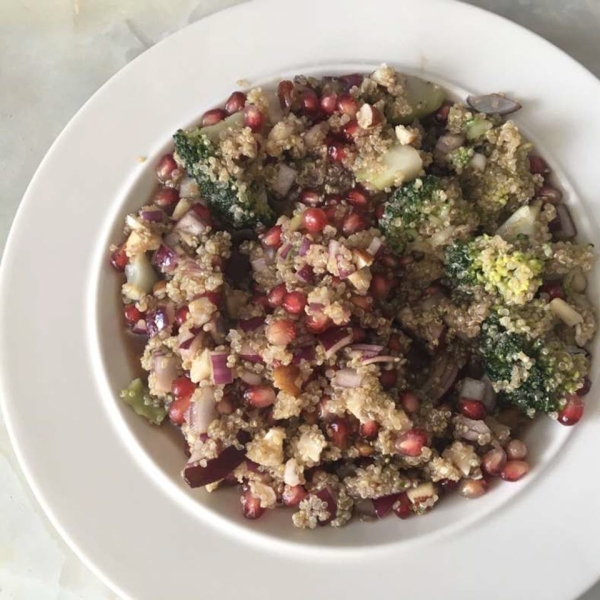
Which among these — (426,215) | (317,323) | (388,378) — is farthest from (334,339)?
(426,215)

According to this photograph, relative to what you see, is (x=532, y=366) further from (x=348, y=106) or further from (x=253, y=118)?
(x=253, y=118)

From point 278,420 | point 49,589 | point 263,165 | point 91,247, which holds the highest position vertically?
point 263,165

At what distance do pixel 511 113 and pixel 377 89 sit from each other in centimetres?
40

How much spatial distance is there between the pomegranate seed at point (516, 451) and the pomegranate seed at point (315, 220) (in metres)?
0.80

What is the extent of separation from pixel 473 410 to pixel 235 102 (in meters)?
1.13

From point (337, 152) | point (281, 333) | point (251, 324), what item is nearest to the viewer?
point (281, 333)

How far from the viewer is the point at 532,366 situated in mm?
2037

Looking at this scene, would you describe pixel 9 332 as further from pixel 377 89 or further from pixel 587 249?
pixel 587 249

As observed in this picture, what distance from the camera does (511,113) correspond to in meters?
2.19

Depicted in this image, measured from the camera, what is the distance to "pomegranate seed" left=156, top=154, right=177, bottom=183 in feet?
7.30

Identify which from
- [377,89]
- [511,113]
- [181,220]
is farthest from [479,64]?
[181,220]

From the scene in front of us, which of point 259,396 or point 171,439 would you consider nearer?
point 259,396

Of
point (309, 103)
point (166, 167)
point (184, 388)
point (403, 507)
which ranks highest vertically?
point (309, 103)

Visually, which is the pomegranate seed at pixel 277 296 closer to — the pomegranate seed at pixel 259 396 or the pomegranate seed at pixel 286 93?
the pomegranate seed at pixel 259 396
